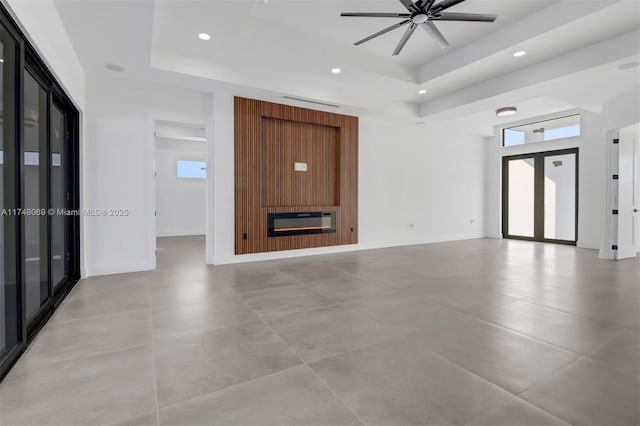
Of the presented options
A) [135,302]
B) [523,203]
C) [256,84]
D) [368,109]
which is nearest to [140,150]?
[256,84]

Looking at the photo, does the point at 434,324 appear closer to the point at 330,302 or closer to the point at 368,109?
the point at 330,302

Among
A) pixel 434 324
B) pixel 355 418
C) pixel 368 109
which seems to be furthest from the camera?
pixel 368 109

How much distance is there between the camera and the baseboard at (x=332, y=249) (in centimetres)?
596

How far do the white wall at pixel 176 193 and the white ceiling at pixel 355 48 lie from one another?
6.21 meters

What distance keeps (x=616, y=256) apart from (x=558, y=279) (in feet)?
9.46

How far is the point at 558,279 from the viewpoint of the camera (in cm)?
468

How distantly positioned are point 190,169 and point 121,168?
20.6 ft

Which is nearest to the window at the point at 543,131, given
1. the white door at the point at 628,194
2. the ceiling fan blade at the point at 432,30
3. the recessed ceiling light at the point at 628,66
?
the white door at the point at 628,194

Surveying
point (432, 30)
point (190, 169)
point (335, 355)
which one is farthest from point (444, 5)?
point (190, 169)

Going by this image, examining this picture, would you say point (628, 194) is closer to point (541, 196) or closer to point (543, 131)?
point (541, 196)

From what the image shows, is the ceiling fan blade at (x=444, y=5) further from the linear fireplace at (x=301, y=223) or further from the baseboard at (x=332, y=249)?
the baseboard at (x=332, y=249)

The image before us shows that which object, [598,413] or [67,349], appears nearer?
[598,413]

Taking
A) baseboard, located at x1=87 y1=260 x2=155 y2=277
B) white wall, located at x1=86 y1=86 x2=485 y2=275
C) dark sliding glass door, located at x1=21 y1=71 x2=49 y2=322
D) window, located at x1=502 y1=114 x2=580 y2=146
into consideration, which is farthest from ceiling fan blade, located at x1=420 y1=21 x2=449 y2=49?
window, located at x1=502 y1=114 x2=580 y2=146

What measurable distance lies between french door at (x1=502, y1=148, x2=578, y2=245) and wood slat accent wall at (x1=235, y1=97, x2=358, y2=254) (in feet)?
18.9
